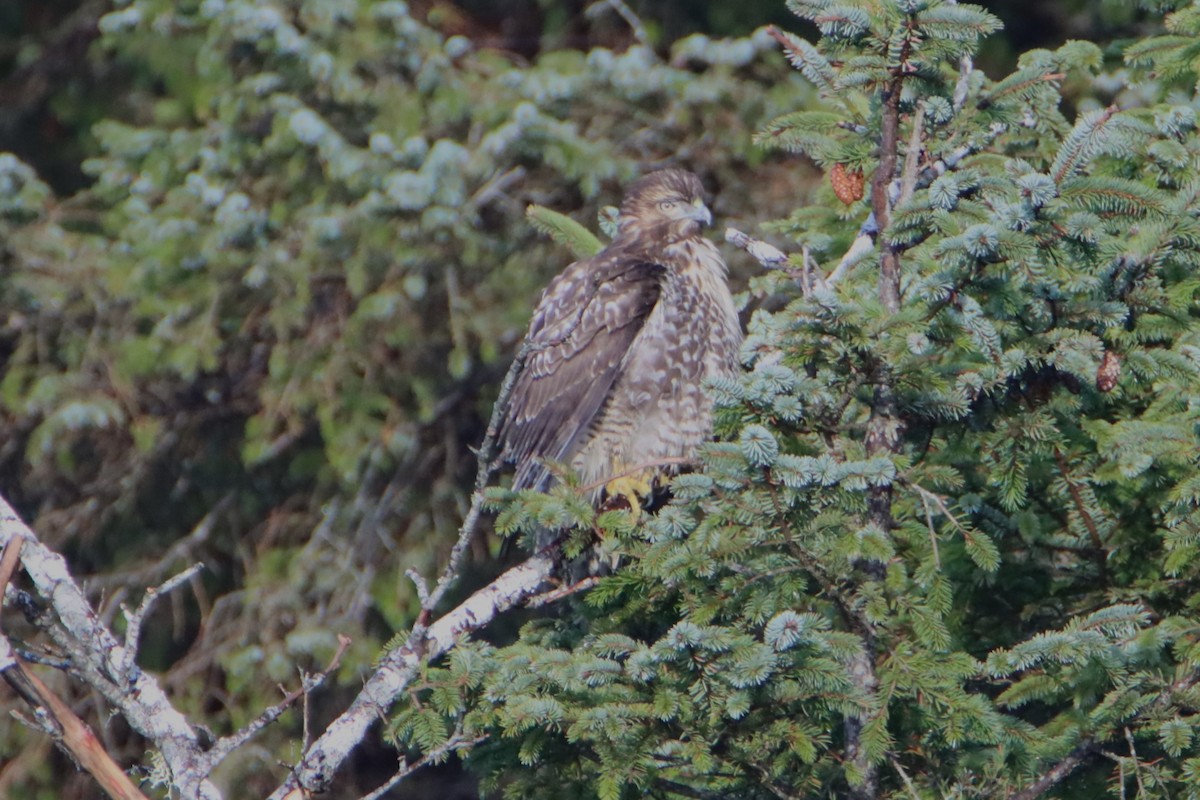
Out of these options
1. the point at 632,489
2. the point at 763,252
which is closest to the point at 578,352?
the point at 632,489

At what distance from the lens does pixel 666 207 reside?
558 centimetres

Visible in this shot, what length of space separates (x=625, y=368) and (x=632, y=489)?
43 cm

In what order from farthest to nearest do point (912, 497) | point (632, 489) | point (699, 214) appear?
1. point (699, 214)
2. point (632, 489)
3. point (912, 497)

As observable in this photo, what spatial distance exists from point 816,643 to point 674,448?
184 cm

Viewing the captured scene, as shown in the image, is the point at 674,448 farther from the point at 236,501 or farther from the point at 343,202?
the point at 236,501

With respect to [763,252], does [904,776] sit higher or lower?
lower

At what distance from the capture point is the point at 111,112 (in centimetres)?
831

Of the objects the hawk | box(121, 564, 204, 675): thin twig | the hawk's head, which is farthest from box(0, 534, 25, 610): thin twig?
the hawk's head

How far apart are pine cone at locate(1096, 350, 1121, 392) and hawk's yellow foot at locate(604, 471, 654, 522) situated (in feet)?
5.78

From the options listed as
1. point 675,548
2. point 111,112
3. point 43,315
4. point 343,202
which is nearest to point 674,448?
point 675,548

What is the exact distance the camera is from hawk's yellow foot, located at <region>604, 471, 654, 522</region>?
491 centimetres

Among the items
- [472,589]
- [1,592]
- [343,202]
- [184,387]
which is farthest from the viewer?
[472,589]

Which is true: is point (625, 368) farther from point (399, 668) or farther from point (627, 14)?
point (627, 14)

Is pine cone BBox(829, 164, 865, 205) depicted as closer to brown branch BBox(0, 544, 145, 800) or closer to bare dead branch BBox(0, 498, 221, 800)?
bare dead branch BBox(0, 498, 221, 800)
